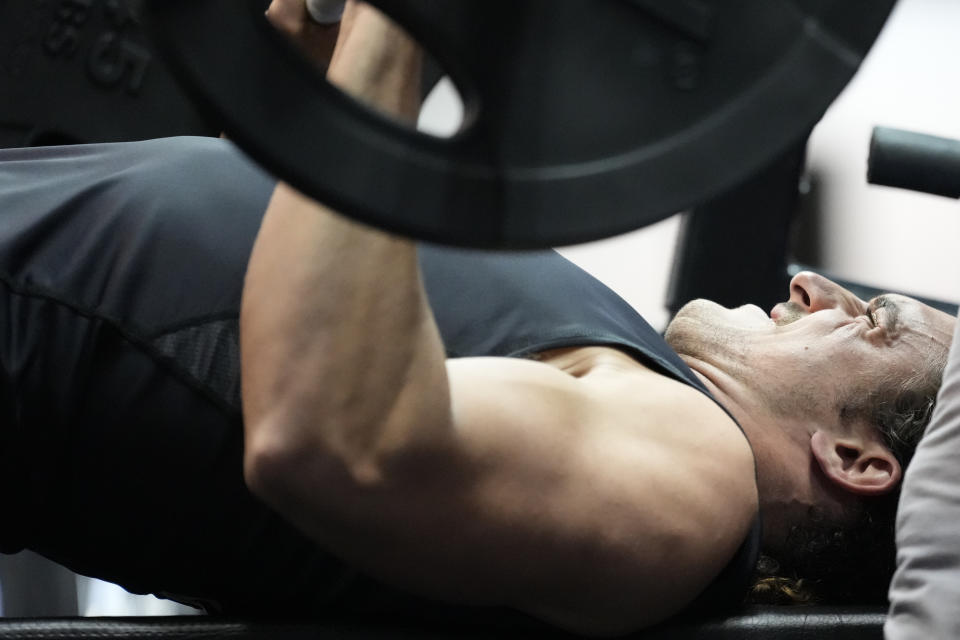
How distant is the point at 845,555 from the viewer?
3.62ft

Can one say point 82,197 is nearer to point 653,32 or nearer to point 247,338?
point 247,338

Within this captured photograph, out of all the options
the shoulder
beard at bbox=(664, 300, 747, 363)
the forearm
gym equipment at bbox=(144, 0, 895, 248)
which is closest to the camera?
gym equipment at bbox=(144, 0, 895, 248)

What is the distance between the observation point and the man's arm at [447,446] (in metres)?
0.64

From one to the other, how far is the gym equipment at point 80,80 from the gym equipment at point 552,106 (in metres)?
1.25

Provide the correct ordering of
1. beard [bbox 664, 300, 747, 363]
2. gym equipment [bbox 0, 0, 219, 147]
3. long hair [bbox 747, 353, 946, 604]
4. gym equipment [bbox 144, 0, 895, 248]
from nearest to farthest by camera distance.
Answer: gym equipment [bbox 144, 0, 895, 248]
long hair [bbox 747, 353, 946, 604]
beard [bbox 664, 300, 747, 363]
gym equipment [bbox 0, 0, 219, 147]

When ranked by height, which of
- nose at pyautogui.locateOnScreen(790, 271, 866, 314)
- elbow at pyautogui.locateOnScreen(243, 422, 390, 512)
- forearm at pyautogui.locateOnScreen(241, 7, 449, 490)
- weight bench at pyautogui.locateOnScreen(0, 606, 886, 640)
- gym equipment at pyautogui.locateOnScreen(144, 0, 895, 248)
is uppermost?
gym equipment at pyautogui.locateOnScreen(144, 0, 895, 248)

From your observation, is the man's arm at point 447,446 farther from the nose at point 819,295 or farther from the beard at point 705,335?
the nose at point 819,295

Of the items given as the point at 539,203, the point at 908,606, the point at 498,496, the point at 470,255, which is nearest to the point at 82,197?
the point at 470,255

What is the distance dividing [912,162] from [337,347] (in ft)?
2.64

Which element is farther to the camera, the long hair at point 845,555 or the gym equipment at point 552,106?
the long hair at point 845,555

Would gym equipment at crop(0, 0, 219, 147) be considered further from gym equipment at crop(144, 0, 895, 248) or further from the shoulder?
gym equipment at crop(144, 0, 895, 248)

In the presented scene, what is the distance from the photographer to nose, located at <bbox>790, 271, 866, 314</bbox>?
128 centimetres

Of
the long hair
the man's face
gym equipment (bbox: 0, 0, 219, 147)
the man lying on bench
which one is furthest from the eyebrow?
gym equipment (bbox: 0, 0, 219, 147)

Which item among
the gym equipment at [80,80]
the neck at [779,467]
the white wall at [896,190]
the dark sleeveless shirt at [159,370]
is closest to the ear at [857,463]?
the neck at [779,467]
